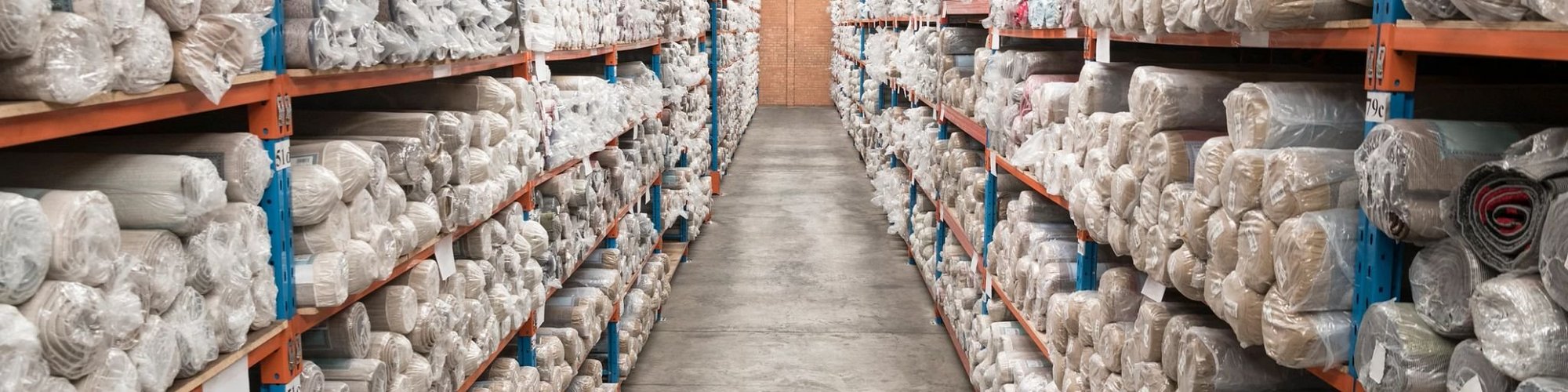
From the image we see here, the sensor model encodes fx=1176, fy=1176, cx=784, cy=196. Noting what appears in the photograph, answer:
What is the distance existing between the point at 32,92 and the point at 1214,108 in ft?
8.47

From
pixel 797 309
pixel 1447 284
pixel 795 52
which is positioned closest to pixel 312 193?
pixel 1447 284

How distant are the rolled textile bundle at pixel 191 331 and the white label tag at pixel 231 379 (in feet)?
0.19

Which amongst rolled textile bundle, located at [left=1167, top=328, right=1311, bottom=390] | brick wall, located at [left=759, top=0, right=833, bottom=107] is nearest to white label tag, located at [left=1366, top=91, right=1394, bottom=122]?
rolled textile bundle, located at [left=1167, top=328, right=1311, bottom=390]

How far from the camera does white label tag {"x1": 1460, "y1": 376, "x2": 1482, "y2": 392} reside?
70.0 inches

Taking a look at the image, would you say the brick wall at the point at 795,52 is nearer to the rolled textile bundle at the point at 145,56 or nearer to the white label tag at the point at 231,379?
the white label tag at the point at 231,379

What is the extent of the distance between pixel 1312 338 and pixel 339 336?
2234 millimetres

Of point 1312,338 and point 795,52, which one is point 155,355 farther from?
point 795,52

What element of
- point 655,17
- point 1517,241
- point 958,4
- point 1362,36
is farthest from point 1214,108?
point 655,17

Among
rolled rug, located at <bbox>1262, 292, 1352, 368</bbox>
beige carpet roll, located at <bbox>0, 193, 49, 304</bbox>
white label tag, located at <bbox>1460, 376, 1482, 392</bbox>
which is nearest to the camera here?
beige carpet roll, located at <bbox>0, 193, 49, 304</bbox>

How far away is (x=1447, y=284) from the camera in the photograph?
6.31 ft

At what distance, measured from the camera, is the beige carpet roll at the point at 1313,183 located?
2303 millimetres

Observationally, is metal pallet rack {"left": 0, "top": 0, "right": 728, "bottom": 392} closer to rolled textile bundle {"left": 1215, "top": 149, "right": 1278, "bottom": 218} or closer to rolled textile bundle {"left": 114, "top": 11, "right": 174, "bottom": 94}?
rolled textile bundle {"left": 114, "top": 11, "right": 174, "bottom": 94}

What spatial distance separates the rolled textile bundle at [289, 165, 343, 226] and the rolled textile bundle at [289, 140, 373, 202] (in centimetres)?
8

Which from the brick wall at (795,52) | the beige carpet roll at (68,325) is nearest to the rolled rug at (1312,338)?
the beige carpet roll at (68,325)
